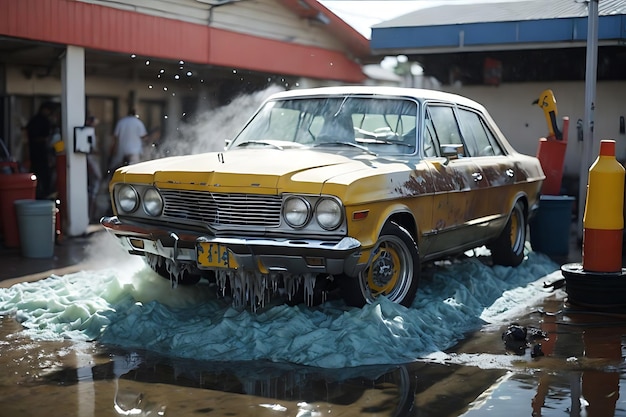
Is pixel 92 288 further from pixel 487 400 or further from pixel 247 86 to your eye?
pixel 247 86

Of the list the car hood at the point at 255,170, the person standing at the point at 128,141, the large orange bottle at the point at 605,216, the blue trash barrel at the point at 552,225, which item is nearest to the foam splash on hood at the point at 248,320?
the large orange bottle at the point at 605,216

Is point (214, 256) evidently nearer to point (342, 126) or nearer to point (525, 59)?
point (342, 126)

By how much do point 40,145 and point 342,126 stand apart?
819 centimetres

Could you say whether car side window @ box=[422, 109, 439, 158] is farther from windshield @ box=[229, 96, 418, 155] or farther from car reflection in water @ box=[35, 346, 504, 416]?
car reflection in water @ box=[35, 346, 504, 416]

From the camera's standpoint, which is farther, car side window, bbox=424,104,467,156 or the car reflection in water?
car side window, bbox=424,104,467,156

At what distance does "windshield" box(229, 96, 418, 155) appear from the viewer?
6.75 meters

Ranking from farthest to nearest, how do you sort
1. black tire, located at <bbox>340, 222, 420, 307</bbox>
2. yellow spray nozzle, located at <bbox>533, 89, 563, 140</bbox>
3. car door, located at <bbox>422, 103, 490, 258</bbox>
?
yellow spray nozzle, located at <bbox>533, 89, 563, 140</bbox> < car door, located at <bbox>422, 103, 490, 258</bbox> < black tire, located at <bbox>340, 222, 420, 307</bbox>

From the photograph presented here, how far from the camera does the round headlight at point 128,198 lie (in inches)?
246

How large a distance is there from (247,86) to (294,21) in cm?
145

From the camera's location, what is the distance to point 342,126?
6.87m

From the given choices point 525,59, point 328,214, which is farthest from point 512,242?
point 525,59

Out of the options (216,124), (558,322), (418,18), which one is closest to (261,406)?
(558,322)

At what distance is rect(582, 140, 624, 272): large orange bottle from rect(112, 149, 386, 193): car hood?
6.47ft

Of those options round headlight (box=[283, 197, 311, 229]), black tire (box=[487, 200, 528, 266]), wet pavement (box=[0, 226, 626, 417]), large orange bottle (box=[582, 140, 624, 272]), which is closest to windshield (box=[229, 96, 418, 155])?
round headlight (box=[283, 197, 311, 229])
